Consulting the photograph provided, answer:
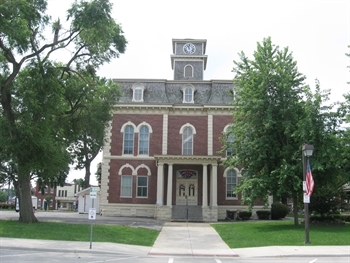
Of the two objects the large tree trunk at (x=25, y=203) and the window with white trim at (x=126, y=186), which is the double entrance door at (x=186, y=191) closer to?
the window with white trim at (x=126, y=186)

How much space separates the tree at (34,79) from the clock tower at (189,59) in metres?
18.1

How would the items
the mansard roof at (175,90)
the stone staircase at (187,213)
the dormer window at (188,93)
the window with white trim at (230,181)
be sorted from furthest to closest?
1. the dormer window at (188,93)
2. the mansard roof at (175,90)
3. the window with white trim at (230,181)
4. the stone staircase at (187,213)

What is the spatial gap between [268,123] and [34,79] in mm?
13198

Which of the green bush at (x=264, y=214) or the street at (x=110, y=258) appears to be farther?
the green bush at (x=264, y=214)

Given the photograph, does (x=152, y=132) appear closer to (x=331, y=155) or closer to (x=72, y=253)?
(x=331, y=155)

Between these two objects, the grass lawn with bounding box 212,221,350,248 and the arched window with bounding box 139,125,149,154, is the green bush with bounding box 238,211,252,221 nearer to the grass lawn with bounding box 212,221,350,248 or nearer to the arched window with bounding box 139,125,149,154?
the arched window with bounding box 139,125,149,154

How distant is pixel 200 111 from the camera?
36438 mm

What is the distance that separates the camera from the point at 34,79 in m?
21.5

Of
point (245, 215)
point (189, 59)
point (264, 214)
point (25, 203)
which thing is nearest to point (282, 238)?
point (25, 203)

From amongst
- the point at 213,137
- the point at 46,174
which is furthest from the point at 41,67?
the point at 213,137

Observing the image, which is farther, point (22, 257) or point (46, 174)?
point (46, 174)

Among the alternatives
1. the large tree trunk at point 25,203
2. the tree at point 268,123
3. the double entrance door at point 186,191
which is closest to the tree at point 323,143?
the tree at point 268,123

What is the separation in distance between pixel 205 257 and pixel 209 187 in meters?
21.3

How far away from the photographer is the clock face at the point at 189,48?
4272 cm
